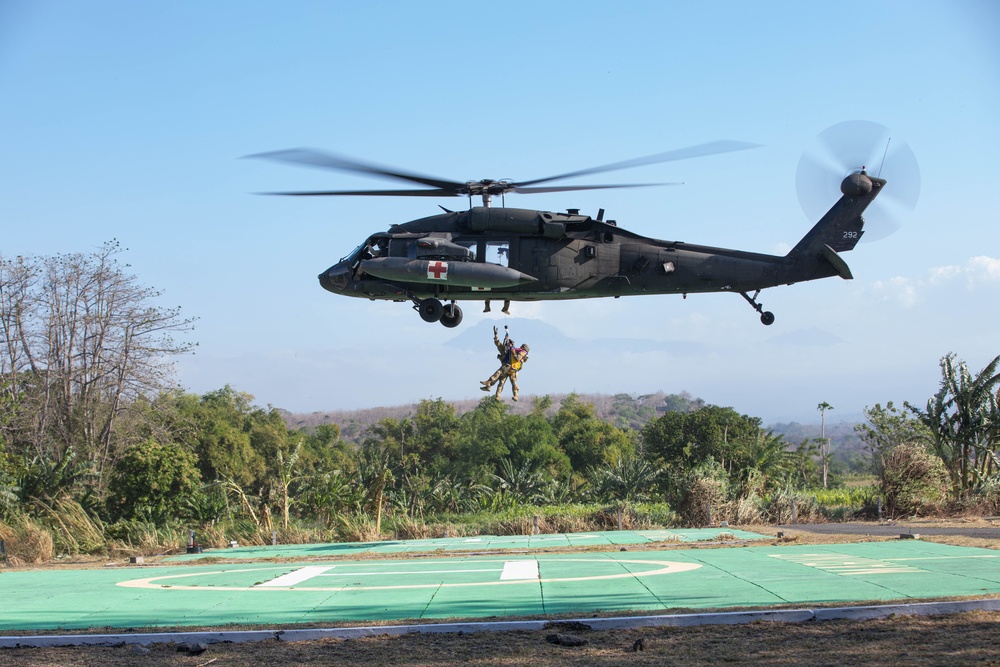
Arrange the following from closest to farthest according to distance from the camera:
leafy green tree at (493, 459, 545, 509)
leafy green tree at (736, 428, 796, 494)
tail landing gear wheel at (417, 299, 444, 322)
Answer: tail landing gear wheel at (417, 299, 444, 322) → leafy green tree at (493, 459, 545, 509) → leafy green tree at (736, 428, 796, 494)

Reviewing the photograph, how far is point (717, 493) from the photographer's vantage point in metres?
23.1

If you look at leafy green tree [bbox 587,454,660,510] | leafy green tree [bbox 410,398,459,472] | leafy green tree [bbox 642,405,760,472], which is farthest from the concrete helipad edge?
leafy green tree [bbox 410,398,459,472]

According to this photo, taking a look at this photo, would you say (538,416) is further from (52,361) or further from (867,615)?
(867,615)

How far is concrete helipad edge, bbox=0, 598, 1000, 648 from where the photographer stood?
8.84 meters

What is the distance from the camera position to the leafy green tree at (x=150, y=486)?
79.0ft

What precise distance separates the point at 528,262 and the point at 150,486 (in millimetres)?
13817

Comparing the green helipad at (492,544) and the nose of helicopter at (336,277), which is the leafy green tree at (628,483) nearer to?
the green helipad at (492,544)

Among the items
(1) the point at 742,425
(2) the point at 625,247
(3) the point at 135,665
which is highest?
(2) the point at 625,247

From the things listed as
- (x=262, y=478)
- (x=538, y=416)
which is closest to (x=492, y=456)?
(x=538, y=416)

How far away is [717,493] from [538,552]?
7950 millimetres

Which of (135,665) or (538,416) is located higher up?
(538,416)

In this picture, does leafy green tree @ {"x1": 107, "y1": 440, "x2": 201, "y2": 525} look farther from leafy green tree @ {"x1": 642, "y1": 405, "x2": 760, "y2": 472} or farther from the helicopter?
leafy green tree @ {"x1": 642, "y1": 405, "x2": 760, "y2": 472}

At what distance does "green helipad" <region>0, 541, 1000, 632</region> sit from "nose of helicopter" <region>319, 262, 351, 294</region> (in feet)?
16.2

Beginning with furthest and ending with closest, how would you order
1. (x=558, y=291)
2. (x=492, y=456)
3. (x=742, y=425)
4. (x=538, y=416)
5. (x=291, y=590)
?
(x=538, y=416), (x=492, y=456), (x=742, y=425), (x=558, y=291), (x=291, y=590)
